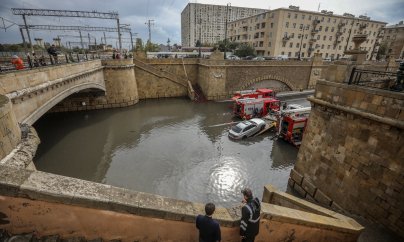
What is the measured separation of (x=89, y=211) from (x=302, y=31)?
58378 mm

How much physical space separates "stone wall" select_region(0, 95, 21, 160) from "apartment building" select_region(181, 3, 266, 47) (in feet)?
334

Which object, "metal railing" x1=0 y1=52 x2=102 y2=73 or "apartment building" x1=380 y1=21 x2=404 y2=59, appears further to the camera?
"apartment building" x1=380 y1=21 x2=404 y2=59

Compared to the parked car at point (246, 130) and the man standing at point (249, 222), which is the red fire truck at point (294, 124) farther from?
the man standing at point (249, 222)

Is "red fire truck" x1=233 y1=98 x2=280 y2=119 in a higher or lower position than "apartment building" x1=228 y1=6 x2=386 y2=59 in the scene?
lower

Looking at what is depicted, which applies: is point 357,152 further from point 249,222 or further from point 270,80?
point 270,80

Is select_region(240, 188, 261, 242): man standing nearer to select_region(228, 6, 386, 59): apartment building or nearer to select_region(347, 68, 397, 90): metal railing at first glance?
select_region(347, 68, 397, 90): metal railing

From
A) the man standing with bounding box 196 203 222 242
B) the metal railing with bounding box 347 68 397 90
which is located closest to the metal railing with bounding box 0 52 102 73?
the man standing with bounding box 196 203 222 242

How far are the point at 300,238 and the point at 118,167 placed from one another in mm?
10777

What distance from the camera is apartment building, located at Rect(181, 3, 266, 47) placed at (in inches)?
3962

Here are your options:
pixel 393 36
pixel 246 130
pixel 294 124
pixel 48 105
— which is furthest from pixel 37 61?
pixel 393 36

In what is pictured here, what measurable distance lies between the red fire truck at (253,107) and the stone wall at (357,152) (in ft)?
36.3

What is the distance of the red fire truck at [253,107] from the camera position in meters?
20.2

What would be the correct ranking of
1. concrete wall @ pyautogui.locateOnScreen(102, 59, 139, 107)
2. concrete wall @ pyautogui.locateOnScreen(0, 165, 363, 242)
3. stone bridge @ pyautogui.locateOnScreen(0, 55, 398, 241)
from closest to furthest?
concrete wall @ pyautogui.locateOnScreen(0, 165, 363, 242) → stone bridge @ pyautogui.locateOnScreen(0, 55, 398, 241) → concrete wall @ pyautogui.locateOnScreen(102, 59, 139, 107)

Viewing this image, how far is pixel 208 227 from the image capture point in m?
3.28
